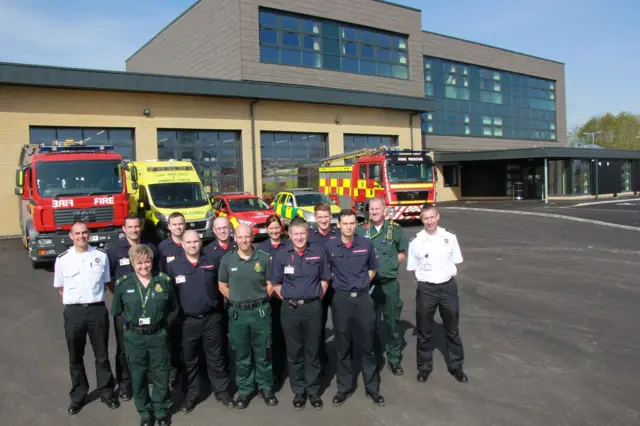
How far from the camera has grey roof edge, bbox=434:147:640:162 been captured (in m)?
28.7

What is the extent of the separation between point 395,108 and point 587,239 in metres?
15.8

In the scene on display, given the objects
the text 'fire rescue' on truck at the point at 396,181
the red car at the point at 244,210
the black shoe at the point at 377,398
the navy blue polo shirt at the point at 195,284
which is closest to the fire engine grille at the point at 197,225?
the red car at the point at 244,210

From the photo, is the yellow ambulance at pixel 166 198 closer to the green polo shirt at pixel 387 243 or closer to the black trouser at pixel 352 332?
the green polo shirt at pixel 387 243

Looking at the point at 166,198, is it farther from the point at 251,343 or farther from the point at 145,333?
the point at 145,333

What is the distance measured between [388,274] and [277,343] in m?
1.39

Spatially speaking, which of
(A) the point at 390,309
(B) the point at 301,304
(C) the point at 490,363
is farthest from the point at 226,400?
(C) the point at 490,363

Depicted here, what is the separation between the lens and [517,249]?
1319cm

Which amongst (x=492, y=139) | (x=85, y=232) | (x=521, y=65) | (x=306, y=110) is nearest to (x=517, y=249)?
(x=85, y=232)

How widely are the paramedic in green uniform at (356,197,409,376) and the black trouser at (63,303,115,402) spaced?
2734 millimetres

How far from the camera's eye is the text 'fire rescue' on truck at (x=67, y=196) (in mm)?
11141

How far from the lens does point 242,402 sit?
4520 millimetres

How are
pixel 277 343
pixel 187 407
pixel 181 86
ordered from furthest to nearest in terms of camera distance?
pixel 181 86 < pixel 277 343 < pixel 187 407

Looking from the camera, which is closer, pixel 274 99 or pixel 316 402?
pixel 316 402

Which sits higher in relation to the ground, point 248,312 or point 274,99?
point 274,99
